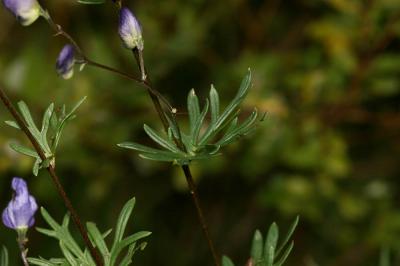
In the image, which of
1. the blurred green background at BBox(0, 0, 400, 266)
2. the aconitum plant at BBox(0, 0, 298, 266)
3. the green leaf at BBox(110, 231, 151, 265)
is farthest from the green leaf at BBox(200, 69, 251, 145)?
the blurred green background at BBox(0, 0, 400, 266)

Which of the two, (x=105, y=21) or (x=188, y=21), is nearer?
Result: (x=188, y=21)

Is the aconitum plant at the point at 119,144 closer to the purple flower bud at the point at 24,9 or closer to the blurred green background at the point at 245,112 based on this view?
the purple flower bud at the point at 24,9

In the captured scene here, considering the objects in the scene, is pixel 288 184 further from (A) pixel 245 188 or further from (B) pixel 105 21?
(B) pixel 105 21

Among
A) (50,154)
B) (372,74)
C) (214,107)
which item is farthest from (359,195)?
(50,154)

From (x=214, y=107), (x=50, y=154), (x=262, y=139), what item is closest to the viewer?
(x=50, y=154)

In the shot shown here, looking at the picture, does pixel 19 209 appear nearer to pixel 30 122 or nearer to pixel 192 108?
pixel 30 122
